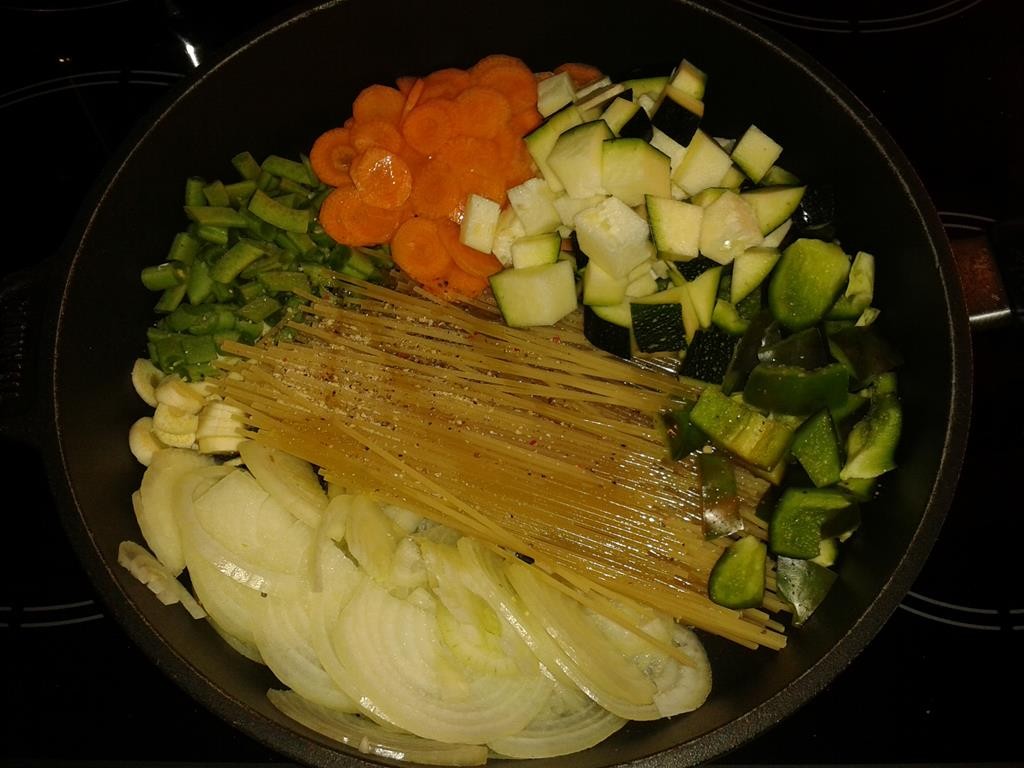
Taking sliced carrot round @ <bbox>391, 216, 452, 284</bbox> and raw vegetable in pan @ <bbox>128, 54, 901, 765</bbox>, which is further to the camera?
sliced carrot round @ <bbox>391, 216, 452, 284</bbox>

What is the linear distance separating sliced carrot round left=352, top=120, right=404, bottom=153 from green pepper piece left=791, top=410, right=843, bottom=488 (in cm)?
118

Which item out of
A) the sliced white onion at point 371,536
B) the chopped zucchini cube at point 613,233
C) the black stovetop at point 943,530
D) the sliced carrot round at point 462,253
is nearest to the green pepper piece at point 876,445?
the black stovetop at point 943,530

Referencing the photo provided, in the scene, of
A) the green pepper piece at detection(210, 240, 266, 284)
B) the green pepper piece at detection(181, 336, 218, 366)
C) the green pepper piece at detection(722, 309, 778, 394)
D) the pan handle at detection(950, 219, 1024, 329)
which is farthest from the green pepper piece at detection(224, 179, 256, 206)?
the pan handle at detection(950, 219, 1024, 329)

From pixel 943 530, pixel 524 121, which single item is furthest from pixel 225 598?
pixel 943 530

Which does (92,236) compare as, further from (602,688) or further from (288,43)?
(602,688)

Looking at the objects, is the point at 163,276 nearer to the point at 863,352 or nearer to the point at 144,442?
the point at 144,442

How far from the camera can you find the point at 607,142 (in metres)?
1.97

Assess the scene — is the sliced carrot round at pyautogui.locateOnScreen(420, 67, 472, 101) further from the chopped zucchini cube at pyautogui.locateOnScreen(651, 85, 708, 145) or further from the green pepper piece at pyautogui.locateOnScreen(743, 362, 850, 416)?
the green pepper piece at pyautogui.locateOnScreen(743, 362, 850, 416)

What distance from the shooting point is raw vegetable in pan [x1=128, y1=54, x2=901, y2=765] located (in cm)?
188

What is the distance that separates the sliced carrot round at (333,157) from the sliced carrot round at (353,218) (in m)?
0.04

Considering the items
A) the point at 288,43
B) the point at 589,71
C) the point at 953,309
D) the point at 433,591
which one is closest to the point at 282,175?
the point at 288,43

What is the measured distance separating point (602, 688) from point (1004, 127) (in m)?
1.92

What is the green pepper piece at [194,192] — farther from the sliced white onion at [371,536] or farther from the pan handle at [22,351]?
the sliced white onion at [371,536]

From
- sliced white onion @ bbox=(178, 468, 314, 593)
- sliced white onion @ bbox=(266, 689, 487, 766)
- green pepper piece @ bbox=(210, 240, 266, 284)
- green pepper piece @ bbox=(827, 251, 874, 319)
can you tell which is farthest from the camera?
green pepper piece @ bbox=(210, 240, 266, 284)
